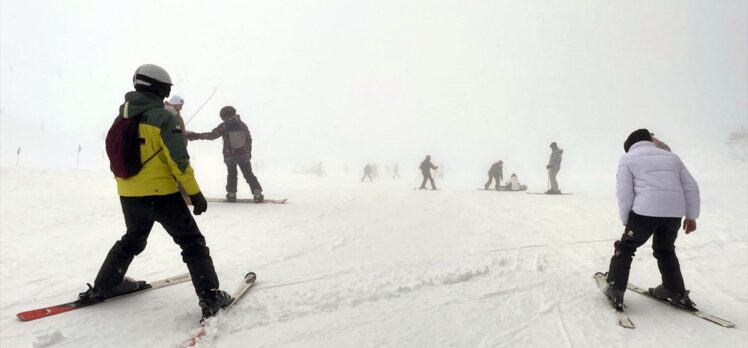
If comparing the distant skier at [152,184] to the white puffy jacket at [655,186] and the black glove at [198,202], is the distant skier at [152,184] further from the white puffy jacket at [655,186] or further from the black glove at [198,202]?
the white puffy jacket at [655,186]

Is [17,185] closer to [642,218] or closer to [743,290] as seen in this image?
[642,218]

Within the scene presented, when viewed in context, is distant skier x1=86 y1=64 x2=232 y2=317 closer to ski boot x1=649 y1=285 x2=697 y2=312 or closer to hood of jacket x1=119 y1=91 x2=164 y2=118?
hood of jacket x1=119 y1=91 x2=164 y2=118

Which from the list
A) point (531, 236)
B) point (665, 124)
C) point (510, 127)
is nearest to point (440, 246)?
point (531, 236)

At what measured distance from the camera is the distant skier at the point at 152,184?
260 cm

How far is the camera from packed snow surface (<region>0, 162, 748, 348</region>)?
2.69 metres

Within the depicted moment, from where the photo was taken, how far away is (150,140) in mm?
2605

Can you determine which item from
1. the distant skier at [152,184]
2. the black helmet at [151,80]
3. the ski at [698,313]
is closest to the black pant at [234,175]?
the distant skier at [152,184]

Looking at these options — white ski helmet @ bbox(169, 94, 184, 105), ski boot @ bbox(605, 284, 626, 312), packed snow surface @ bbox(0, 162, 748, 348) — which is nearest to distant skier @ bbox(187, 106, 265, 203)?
packed snow surface @ bbox(0, 162, 748, 348)

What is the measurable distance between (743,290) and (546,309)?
8.87 feet

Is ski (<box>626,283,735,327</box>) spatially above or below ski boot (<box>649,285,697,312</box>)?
below

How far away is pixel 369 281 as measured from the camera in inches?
143

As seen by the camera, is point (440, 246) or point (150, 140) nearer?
point (150, 140)

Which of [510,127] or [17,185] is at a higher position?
[510,127]

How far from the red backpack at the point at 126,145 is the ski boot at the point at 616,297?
13.3ft
